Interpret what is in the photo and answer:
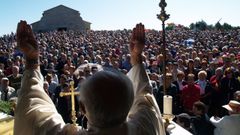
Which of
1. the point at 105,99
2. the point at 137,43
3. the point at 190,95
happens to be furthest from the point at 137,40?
the point at 190,95

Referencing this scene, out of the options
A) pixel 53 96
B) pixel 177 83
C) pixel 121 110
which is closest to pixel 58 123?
pixel 121 110

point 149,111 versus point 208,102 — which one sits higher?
point 149,111

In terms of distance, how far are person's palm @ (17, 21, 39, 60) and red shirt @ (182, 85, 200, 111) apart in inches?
259

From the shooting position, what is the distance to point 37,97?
80.2 inches

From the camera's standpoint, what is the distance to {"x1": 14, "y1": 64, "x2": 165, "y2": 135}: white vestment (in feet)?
6.31

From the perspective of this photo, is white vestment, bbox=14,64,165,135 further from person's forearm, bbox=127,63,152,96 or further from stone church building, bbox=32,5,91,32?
stone church building, bbox=32,5,91,32

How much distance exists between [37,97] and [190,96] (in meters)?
6.65

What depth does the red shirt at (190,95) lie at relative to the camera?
838 centimetres

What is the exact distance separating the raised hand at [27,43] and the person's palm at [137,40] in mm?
538

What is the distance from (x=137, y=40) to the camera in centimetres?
232

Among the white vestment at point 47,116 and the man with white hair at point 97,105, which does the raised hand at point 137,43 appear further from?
the white vestment at point 47,116

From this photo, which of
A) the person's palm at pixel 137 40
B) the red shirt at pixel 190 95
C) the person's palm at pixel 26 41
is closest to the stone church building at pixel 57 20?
the red shirt at pixel 190 95

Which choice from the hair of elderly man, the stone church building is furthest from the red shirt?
the stone church building

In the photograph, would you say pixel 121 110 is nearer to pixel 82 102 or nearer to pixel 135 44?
pixel 82 102
